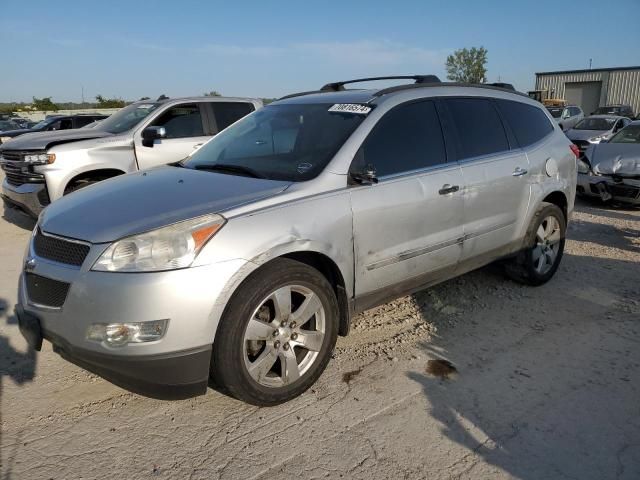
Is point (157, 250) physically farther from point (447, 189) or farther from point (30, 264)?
point (447, 189)

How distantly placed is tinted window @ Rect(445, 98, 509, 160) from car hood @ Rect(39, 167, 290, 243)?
167 centimetres

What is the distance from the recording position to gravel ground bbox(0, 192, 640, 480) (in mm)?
2455

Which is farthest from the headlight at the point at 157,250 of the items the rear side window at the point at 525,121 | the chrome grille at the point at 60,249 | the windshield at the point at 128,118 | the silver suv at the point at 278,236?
the windshield at the point at 128,118

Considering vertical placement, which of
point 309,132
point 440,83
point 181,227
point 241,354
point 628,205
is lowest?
point 628,205

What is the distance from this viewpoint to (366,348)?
364 cm

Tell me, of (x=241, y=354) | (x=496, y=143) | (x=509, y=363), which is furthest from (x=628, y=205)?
(x=241, y=354)

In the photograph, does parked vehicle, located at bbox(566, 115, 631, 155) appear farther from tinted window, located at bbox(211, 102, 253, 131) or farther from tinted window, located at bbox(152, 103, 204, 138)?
tinted window, located at bbox(152, 103, 204, 138)

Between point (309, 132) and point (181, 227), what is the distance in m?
1.41

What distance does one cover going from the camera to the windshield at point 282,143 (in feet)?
10.8

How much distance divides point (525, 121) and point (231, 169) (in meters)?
2.79

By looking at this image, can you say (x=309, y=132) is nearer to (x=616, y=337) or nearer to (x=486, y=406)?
(x=486, y=406)

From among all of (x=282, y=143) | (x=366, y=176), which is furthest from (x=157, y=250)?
(x=282, y=143)

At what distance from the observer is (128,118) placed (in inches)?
296

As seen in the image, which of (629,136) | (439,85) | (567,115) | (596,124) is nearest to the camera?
(439,85)
